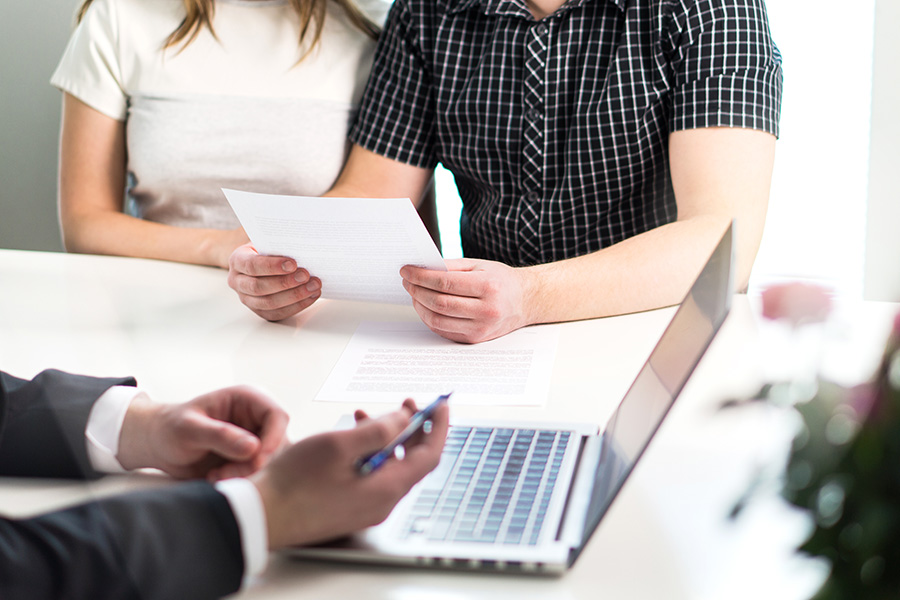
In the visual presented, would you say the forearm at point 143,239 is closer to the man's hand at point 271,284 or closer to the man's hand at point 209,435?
the man's hand at point 271,284

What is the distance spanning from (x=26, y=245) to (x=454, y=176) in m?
0.85

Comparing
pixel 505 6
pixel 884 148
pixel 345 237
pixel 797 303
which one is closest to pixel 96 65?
pixel 505 6

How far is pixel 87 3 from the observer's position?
1527 mm

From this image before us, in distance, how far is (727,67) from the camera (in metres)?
1.13

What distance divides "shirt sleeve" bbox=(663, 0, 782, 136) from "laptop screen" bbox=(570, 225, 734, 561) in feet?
1.55

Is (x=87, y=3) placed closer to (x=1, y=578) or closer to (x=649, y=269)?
(x=649, y=269)

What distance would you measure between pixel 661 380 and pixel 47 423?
0.49m

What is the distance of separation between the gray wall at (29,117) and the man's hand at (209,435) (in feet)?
2.91

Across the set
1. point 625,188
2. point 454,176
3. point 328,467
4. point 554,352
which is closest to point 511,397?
point 554,352

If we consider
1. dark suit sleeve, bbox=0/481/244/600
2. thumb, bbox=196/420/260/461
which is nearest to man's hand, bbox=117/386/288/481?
thumb, bbox=196/420/260/461

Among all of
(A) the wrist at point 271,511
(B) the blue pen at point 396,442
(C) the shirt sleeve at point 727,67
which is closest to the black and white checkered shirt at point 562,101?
(C) the shirt sleeve at point 727,67

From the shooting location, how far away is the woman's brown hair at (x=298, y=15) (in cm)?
147

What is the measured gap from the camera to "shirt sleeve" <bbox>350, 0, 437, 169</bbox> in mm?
1396

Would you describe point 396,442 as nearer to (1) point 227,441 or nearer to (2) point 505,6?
(1) point 227,441
